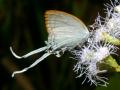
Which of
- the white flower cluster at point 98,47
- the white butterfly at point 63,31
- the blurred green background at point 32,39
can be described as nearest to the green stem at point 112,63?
the white flower cluster at point 98,47

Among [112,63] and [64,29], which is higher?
[64,29]

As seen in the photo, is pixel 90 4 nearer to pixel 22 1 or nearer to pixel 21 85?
pixel 22 1

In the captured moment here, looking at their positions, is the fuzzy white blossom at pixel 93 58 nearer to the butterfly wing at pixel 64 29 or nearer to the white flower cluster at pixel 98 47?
the white flower cluster at pixel 98 47

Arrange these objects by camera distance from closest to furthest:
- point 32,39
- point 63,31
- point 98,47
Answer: point 63,31
point 98,47
point 32,39

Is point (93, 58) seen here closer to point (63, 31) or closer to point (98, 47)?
point (98, 47)

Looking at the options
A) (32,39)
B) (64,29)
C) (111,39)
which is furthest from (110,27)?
(32,39)

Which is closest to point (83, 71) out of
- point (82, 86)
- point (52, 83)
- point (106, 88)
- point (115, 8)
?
point (106, 88)
